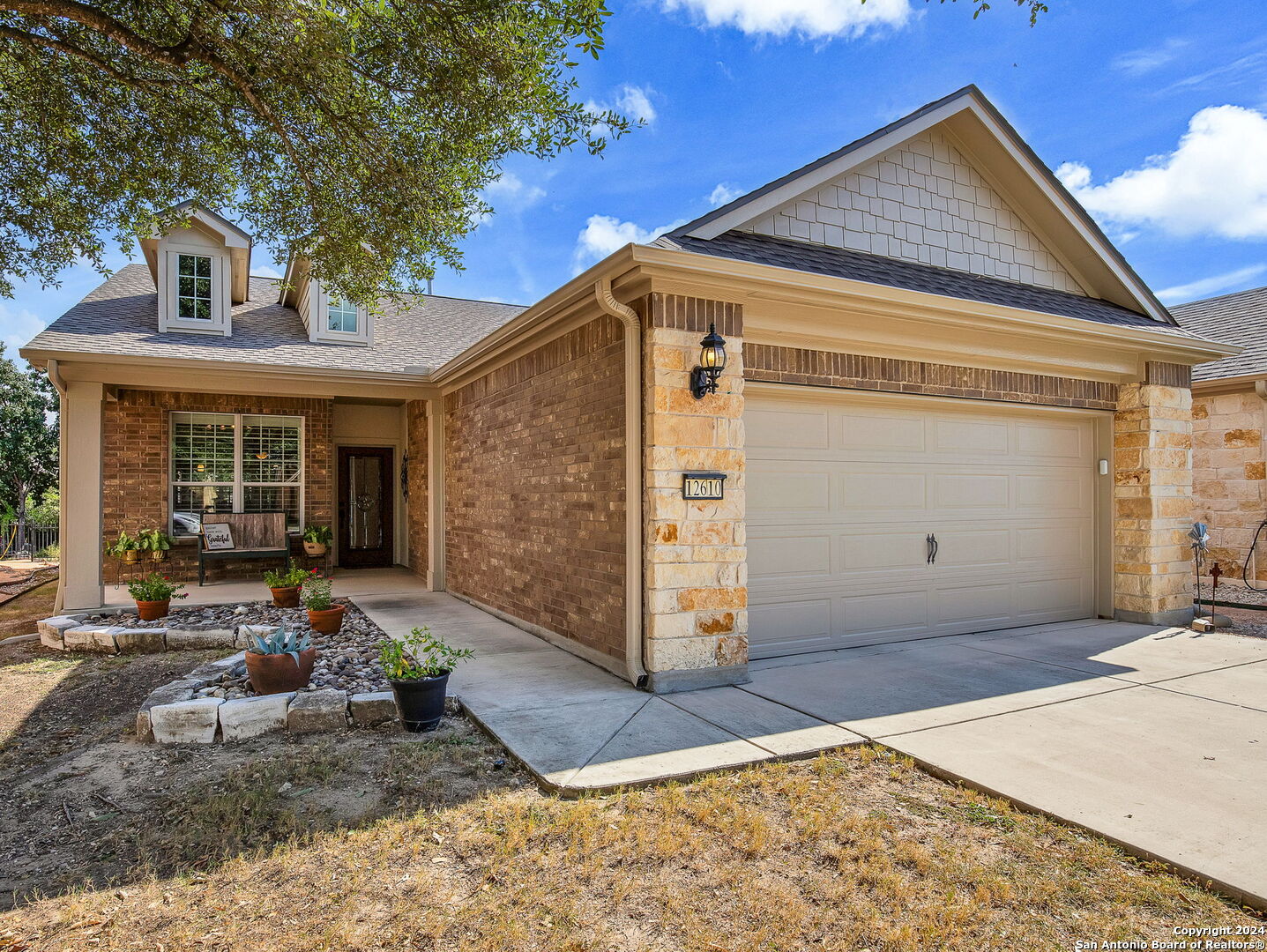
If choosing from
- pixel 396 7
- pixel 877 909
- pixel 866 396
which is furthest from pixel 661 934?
pixel 396 7

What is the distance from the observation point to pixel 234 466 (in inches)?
420

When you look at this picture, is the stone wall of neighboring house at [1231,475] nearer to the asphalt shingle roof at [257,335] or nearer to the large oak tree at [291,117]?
the large oak tree at [291,117]

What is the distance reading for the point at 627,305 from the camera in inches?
211

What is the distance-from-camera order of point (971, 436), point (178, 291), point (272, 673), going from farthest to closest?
point (178, 291) < point (971, 436) < point (272, 673)

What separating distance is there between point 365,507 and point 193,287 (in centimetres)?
437

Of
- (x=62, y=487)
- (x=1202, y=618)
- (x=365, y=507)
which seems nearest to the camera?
(x=1202, y=618)

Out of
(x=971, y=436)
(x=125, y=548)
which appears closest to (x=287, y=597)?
(x=125, y=548)

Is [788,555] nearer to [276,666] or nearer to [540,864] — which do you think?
[540,864]

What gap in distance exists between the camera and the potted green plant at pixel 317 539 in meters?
10.8

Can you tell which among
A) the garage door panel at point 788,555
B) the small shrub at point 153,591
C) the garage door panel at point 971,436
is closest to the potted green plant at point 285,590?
the small shrub at point 153,591

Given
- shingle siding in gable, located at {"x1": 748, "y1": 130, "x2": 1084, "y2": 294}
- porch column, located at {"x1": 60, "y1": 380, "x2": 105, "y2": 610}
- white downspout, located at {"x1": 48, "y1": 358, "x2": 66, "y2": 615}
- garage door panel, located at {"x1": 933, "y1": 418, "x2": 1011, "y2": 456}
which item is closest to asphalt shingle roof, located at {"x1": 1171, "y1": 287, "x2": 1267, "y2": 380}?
shingle siding in gable, located at {"x1": 748, "y1": 130, "x2": 1084, "y2": 294}

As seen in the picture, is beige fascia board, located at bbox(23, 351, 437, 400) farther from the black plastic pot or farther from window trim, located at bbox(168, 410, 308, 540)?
the black plastic pot

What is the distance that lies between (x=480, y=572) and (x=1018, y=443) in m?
6.09

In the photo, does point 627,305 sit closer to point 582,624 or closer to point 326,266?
point 582,624
